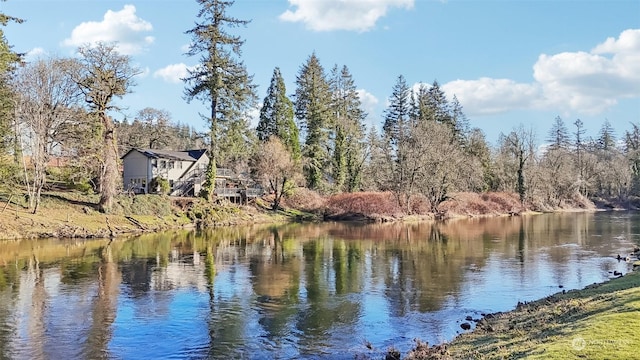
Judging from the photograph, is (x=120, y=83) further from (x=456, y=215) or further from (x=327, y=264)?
(x=456, y=215)

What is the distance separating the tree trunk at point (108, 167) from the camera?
4150 cm

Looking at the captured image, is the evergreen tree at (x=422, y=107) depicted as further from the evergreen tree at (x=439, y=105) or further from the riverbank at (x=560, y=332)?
the riverbank at (x=560, y=332)

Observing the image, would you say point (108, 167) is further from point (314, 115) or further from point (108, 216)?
point (314, 115)

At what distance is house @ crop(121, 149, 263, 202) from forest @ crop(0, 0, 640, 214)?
2.20 m

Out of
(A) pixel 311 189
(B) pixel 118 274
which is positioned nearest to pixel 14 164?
(B) pixel 118 274

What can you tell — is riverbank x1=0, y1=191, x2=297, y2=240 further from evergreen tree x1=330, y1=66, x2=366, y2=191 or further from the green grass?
the green grass

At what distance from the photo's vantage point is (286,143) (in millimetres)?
67375

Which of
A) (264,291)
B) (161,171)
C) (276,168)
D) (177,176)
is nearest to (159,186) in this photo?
(161,171)

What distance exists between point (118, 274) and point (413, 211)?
44817mm

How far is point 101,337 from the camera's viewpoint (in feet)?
42.6

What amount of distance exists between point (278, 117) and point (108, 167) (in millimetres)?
30391

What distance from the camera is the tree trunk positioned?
41.5 metres

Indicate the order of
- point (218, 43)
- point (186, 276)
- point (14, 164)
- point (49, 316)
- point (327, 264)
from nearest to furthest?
point (49, 316), point (186, 276), point (327, 264), point (14, 164), point (218, 43)

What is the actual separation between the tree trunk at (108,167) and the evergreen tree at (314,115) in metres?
29.3
